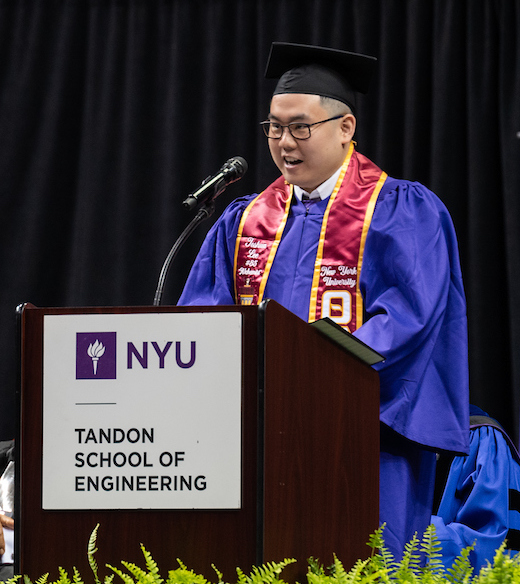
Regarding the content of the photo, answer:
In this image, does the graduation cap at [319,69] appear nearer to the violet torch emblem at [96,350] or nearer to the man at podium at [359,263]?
the man at podium at [359,263]

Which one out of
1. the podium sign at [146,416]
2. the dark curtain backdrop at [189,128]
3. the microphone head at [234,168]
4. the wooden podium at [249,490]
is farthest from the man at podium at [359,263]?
the dark curtain backdrop at [189,128]

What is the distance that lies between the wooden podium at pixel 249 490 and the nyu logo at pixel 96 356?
0.05 metres

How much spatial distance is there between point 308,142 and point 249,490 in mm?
1204

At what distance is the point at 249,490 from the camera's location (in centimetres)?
140

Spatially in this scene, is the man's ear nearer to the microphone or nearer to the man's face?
the man's face

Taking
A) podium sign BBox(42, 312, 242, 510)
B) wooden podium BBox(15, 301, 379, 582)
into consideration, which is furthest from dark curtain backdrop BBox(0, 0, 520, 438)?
podium sign BBox(42, 312, 242, 510)

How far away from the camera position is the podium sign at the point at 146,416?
4.61 feet

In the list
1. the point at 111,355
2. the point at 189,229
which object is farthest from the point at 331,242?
the point at 111,355

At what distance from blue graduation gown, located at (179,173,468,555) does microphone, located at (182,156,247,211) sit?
0.29 metres

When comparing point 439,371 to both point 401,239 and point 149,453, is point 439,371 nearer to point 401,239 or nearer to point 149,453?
point 401,239

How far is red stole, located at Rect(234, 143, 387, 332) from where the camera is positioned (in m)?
2.18

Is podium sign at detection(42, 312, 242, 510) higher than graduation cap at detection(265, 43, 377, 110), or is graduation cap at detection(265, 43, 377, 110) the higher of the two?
graduation cap at detection(265, 43, 377, 110)

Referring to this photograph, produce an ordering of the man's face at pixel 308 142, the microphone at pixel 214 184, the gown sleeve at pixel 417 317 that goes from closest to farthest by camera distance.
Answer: the gown sleeve at pixel 417 317
the microphone at pixel 214 184
the man's face at pixel 308 142

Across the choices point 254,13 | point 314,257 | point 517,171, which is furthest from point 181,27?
point 314,257
